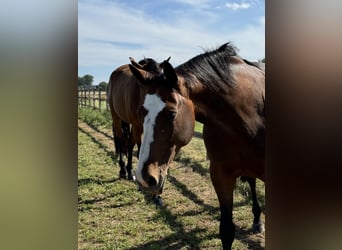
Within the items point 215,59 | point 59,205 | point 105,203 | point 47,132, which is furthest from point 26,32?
point 105,203

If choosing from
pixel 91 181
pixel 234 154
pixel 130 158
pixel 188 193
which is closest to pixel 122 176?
pixel 130 158

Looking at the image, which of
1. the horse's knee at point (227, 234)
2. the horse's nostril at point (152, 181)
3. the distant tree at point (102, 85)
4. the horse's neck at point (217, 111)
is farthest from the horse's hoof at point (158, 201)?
the distant tree at point (102, 85)

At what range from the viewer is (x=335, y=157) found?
16.1 inches

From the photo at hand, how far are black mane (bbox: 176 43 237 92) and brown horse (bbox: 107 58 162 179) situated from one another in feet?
2.56

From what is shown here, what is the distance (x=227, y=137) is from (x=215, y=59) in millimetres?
365

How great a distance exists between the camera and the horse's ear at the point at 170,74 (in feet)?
4.09

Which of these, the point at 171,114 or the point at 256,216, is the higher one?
the point at 171,114

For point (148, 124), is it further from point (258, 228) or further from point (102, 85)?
point (102, 85)

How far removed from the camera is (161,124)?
1226 millimetres

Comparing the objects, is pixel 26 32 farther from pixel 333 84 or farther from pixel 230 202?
pixel 230 202

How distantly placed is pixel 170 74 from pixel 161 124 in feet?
0.69

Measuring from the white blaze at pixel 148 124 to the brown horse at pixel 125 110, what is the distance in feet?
2.82

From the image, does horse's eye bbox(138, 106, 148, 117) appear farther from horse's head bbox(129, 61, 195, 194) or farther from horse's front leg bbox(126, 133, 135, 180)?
horse's front leg bbox(126, 133, 135, 180)

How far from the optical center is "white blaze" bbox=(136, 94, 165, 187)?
1.19m
